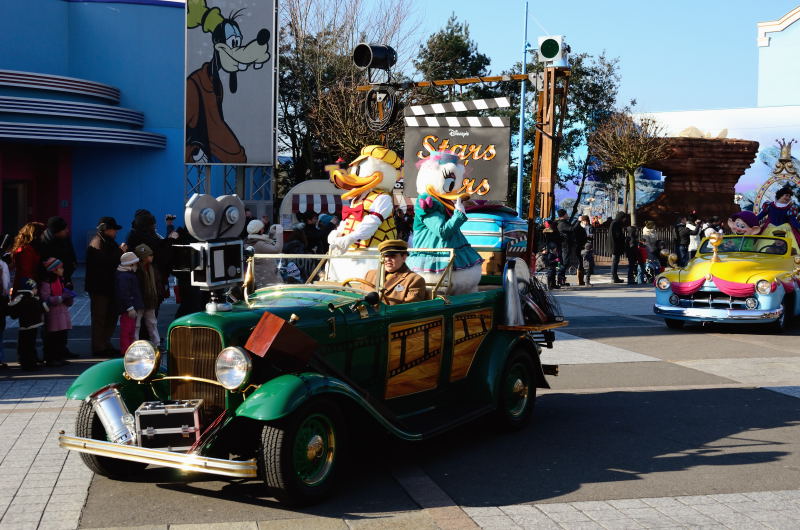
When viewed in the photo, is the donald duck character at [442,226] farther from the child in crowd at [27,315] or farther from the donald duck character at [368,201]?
the child in crowd at [27,315]

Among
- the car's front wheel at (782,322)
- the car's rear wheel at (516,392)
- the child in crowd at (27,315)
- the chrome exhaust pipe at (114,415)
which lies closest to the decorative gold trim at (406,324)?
the car's rear wheel at (516,392)

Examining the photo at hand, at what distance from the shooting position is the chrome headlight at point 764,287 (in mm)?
13164

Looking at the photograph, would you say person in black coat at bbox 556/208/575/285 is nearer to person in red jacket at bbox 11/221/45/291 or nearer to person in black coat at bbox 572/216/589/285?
person in black coat at bbox 572/216/589/285

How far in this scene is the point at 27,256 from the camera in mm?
9953

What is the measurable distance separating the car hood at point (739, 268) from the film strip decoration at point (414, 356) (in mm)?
8226

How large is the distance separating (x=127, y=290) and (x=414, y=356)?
538 centimetres

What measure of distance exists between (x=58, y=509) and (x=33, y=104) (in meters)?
20.7

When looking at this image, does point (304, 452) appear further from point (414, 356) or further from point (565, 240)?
point (565, 240)

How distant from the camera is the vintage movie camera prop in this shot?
5.66m

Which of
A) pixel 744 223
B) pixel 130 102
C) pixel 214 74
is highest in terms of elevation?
pixel 214 74

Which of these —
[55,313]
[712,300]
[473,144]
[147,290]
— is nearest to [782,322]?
[712,300]

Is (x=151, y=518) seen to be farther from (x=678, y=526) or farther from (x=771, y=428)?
(x=771, y=428)

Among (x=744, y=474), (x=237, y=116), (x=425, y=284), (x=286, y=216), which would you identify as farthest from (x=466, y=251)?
(x=286, y=216)

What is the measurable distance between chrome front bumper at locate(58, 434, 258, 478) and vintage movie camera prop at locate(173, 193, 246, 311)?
1.00m
